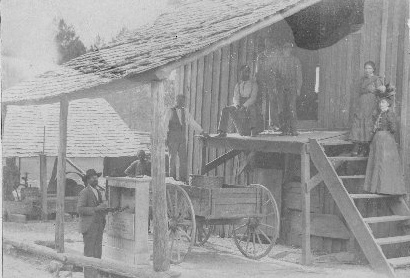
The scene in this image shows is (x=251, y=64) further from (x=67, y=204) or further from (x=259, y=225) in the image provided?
(x=67, y=204)

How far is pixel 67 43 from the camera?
49.0 ft

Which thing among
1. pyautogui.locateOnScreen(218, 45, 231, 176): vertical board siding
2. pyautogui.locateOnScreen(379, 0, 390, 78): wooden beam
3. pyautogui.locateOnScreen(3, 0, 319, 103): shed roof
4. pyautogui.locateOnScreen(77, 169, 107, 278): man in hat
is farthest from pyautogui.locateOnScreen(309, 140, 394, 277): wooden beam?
pyautogui.locateOnScreen(218, 45, 231, 176): vertical board siding

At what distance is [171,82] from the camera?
67.8 feet

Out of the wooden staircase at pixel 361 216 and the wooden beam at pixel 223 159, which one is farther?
the wooden beam at pixel 223 159

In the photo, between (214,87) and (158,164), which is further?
(214,87)

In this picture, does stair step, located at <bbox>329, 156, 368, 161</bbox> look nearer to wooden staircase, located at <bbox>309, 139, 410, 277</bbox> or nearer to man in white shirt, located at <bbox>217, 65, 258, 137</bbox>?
wooden staircase, located at <bbox>309, 139, 410, 277</bbox>

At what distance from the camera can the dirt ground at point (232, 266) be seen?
→ 33.3ft

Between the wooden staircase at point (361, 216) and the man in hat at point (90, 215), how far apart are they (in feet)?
11.5

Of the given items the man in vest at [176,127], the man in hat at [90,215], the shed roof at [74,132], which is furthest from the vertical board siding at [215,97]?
the shed roof at [74,132]

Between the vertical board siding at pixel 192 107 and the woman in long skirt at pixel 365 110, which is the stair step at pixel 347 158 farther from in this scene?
the vertical board siding at pixel 192 107

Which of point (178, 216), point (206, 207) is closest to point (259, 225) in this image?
point (206, 207)

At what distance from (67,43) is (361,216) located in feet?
27.0

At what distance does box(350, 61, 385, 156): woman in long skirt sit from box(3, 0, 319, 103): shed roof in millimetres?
1730

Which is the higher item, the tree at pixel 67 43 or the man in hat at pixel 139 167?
the tree at pixel 67 43
